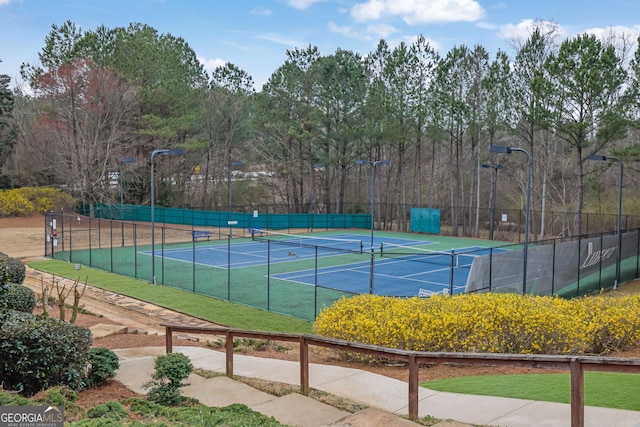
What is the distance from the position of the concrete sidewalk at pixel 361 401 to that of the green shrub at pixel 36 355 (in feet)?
3.72

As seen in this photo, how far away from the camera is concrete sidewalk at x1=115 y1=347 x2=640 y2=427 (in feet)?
21.3

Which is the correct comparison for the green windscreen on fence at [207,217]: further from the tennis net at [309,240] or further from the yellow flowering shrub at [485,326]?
the yellow flowering shrub at [485,326]

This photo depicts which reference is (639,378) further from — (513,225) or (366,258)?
(513,225)

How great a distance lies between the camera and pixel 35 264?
29.0m

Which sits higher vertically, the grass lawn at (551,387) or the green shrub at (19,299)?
the green shrub at (19,299)

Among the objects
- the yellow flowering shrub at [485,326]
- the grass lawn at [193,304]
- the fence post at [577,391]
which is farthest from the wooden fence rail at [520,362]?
the grass lawn at [193,304]

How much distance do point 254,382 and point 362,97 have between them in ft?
165

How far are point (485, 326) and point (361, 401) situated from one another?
3.83 m

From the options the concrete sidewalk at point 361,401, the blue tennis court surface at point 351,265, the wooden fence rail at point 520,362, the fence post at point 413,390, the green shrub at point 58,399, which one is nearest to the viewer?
the wooden fence rail at point 520,362

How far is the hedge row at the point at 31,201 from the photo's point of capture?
1793 inches

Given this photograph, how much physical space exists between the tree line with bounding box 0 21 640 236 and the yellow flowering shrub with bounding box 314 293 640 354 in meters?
28.6

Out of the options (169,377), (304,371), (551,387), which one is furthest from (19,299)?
(551,387)

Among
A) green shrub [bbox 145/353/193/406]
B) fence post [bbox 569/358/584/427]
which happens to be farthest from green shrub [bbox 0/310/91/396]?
fence post [bbox 569/358/584/427]

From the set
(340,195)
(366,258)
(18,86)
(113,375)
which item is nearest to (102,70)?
(18,86)
